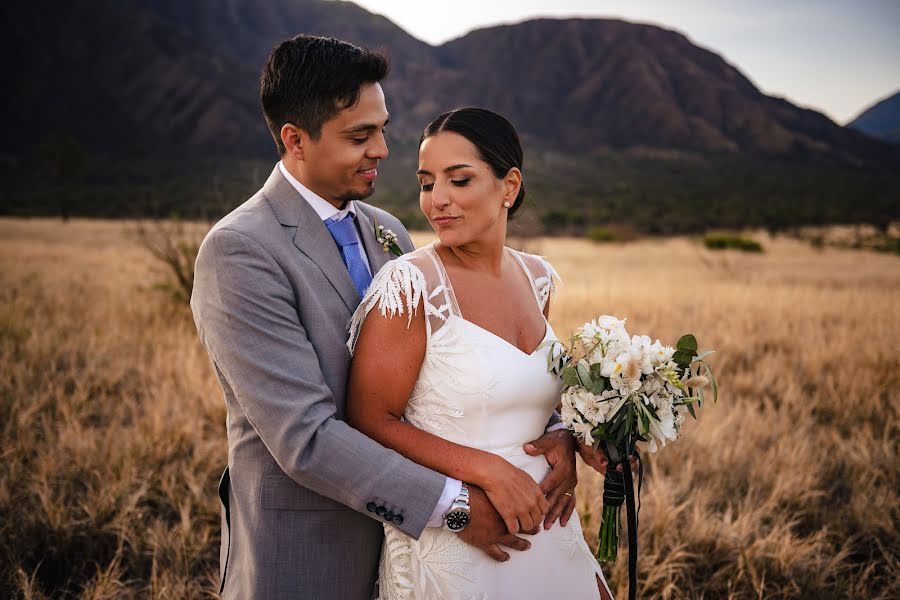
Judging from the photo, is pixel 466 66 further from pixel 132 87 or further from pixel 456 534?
pixel 456 534

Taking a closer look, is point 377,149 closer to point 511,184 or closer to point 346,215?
point 346,215

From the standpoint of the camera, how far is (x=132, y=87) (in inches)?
5138

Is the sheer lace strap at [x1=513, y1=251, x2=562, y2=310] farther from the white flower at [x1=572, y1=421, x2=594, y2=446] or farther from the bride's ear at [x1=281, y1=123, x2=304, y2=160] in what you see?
the bride's ear at [x1=281, y1=123, x2=304, y2=160]

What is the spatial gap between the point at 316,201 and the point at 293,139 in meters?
0.27

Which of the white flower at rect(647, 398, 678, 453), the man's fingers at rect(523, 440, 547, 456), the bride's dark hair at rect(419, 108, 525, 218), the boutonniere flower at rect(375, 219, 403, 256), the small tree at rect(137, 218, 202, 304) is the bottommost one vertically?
the small tree at rect(137, 218, 202, 304)

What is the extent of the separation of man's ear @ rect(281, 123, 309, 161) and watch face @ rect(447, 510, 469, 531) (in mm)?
1469

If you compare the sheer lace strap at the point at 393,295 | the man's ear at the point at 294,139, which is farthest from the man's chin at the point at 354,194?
the sheer lace strap at the point at 393,295

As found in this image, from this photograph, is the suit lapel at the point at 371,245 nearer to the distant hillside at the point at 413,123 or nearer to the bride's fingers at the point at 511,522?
the bride's fingers at the point at 511,522

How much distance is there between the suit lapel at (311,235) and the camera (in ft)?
6.75

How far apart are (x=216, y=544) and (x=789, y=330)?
25.1ft

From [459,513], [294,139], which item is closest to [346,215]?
[294,139]

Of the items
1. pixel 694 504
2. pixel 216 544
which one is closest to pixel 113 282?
pixel 216 544

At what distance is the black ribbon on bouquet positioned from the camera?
80.5 inches

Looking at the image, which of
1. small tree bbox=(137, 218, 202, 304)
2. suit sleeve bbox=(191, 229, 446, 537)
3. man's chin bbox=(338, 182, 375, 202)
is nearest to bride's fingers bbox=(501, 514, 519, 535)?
suit sleeve bbox=(191, 229, 446, 537)
